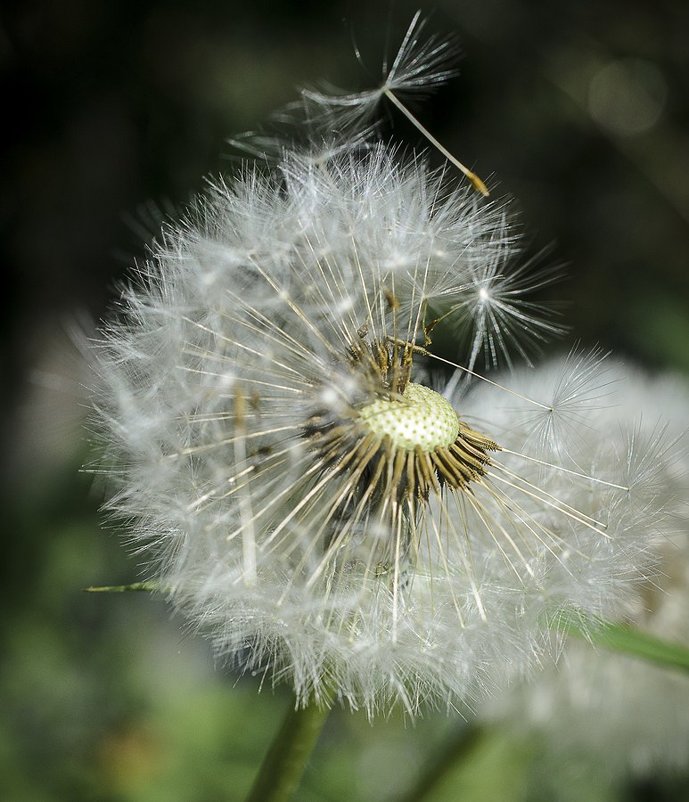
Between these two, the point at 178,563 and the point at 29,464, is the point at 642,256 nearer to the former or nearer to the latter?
the point at 29,464

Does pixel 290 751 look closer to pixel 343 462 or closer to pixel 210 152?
pixel 343 462

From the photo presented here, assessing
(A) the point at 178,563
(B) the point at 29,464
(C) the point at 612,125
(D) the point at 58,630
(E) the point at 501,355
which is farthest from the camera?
(C) the point at 612,125

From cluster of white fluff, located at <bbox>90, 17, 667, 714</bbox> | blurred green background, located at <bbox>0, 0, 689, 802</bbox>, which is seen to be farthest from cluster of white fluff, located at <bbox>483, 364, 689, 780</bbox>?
blurred green background, located at <bbox>0, 0, 689, 802</bbox>

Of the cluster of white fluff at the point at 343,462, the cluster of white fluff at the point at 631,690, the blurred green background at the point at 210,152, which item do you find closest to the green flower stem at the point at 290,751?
the cluster of white fluff at the point at 343,462

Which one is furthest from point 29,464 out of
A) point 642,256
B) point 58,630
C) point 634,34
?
point 634,34

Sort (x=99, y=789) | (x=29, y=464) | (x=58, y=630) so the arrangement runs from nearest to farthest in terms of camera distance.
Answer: (x=99, y=789)
(x=58, y=630)
(x=29, y=464)

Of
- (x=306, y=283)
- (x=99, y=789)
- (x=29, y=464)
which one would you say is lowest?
(x=99, y=789)

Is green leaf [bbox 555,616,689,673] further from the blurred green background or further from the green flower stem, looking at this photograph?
the blurred green background

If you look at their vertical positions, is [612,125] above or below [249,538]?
above
